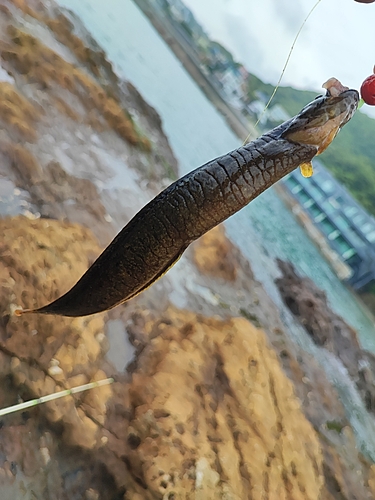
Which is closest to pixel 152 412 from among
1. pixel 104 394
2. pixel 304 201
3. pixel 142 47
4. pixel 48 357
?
pixel 104 394

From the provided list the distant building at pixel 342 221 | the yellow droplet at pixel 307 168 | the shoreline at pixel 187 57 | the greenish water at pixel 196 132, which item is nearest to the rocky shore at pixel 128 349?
the greenish water at pixel 196 132

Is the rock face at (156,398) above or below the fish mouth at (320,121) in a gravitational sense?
below

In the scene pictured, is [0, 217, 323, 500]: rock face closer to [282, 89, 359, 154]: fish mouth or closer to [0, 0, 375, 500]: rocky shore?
[0, 0, 375, 500]: rocky shore

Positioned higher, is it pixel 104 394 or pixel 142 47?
pixel 142 47

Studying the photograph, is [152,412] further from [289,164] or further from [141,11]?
[141,11]

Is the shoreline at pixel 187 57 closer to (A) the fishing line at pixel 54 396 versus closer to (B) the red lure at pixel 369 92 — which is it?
(A) the fishing line at pixel 54 396
